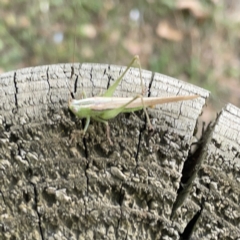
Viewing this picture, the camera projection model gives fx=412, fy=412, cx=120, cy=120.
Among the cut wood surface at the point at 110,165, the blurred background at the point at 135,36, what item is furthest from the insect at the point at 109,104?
the blurred background at the point at 135,36

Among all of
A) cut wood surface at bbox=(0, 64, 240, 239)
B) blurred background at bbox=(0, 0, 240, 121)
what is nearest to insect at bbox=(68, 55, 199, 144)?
cut wood surface at bbox=(0, 64, 240, 239)

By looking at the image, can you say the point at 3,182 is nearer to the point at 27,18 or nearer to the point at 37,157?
the point at 37,157

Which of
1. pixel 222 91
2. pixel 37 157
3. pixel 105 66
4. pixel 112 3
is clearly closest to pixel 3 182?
pixel 37 157

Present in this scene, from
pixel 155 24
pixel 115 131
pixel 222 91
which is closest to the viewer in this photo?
pixel 115 131

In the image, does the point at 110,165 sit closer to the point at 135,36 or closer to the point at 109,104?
the point at 109,104

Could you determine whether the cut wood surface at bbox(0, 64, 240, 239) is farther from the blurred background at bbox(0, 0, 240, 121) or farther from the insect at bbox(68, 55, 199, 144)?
the blurred background at bbox(0, 0, 240, 121)

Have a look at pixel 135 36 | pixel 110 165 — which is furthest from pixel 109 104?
pixel 135 36
